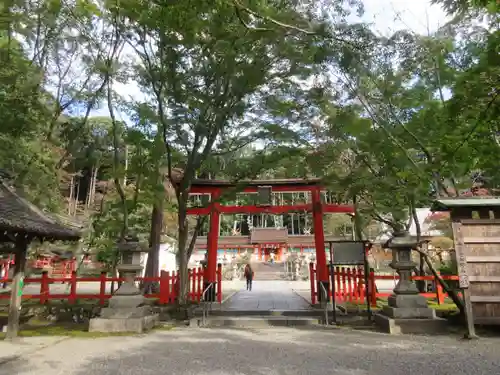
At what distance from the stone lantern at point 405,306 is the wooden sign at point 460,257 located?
1.11 m

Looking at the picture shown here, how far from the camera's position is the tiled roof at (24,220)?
7150mm

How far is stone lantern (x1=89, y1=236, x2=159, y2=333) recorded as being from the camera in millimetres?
8182

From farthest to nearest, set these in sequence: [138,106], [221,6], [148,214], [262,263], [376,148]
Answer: [262,263]
[148,214]
[138,106]
[376,148]
[221,6]

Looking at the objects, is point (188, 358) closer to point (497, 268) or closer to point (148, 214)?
point (497, 268)

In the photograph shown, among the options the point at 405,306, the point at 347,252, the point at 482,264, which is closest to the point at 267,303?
the point at 347,252

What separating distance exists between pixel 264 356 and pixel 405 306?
4021mm

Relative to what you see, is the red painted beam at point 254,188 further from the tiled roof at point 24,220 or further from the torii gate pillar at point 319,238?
the tiled roof at point 24,220

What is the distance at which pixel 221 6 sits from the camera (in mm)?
5094

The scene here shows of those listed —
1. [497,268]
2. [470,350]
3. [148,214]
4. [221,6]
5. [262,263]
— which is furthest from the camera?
[262,263]

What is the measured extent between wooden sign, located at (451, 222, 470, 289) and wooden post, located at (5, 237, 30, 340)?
31.6 ft

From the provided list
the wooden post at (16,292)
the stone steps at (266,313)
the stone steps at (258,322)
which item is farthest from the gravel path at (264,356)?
the stone steps at (266,313)

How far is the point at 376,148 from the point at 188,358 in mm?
6910

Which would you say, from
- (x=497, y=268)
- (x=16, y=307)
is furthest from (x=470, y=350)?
(x=16, y=307)

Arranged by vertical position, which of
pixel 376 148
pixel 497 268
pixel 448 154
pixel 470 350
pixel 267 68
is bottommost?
pixel 470 350
